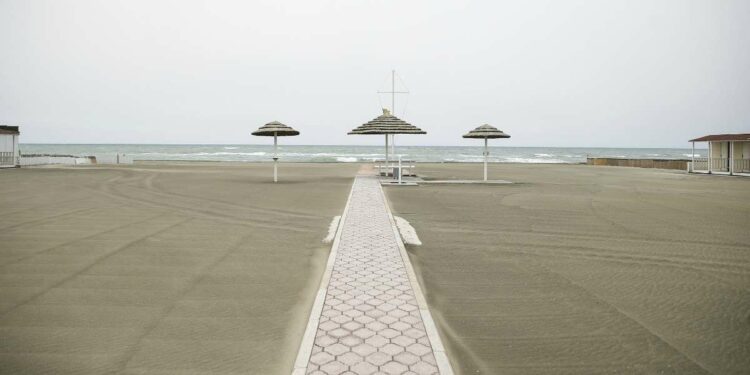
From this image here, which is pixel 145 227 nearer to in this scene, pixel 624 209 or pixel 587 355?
pixel 587 355

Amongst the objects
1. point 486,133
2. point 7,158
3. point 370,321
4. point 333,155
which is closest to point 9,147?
point 7,158

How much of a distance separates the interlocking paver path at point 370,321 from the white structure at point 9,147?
31.6 meters

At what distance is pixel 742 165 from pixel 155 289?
32095 mm

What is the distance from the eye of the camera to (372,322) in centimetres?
414

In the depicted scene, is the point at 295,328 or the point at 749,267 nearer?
the point at 295,328

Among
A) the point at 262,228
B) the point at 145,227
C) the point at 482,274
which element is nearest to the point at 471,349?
the point at 482,274

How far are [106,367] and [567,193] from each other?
15654 millimetres

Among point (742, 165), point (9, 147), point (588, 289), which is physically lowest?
point (588, 289)

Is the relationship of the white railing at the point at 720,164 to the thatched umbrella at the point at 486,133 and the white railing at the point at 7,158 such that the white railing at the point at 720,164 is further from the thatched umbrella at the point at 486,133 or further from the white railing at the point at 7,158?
the white railing at the point at 7,158

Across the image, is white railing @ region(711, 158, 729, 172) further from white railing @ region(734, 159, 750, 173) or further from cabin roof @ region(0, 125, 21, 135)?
cabin roof @ region(0, 125, 21, 135)

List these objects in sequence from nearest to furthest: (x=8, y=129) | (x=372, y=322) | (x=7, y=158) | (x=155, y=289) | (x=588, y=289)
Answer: (x=372, y=322), (x=155, y=289), (x=588, y=289), (x=8, y=129), (x=7, y=158)

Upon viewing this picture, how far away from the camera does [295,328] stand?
416cm

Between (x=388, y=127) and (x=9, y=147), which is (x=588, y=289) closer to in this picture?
(x=388, y=127)

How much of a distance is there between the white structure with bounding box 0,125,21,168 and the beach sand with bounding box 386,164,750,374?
98.4ft
